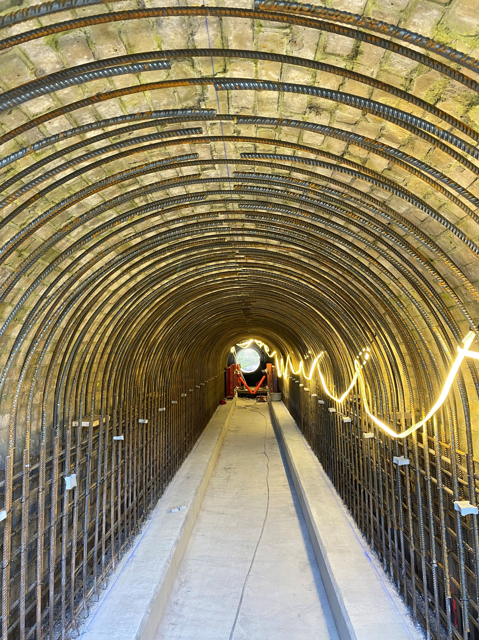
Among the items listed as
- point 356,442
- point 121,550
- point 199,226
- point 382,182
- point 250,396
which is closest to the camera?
point 382,182

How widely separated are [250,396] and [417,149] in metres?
27.2

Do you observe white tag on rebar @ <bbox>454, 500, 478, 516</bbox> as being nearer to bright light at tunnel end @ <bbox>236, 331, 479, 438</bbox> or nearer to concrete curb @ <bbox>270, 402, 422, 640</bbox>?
bright light at tunnel end @ <bbox>236, 331, 479, 438</bbox>

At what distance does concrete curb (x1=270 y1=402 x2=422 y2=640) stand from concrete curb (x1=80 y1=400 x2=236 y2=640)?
7.45 ft

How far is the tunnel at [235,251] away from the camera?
9.58ft

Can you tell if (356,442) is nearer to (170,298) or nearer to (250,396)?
(170,298)

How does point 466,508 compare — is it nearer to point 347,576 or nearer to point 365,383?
point 347,576

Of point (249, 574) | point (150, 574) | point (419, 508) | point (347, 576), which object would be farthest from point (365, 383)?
point (150, 574)

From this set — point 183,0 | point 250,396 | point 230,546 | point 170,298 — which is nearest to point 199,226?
point 170,298

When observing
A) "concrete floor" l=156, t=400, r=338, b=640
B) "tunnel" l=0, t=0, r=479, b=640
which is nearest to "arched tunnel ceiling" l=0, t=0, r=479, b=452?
"tunnel" l=0, t=0, r=479, b=640

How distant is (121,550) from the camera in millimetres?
6719

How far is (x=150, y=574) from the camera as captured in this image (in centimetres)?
607

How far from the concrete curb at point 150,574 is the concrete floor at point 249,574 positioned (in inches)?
11.5

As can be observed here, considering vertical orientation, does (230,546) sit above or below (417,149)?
below

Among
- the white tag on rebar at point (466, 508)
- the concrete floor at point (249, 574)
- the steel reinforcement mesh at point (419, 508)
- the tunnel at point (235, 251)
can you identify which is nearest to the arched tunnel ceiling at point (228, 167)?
the tunnel at point (235, 251)
